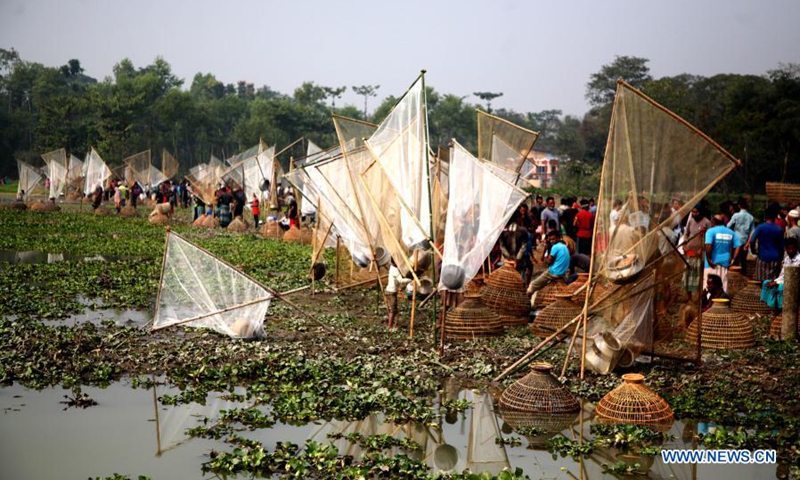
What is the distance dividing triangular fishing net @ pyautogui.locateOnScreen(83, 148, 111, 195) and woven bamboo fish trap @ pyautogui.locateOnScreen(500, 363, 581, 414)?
3150cm

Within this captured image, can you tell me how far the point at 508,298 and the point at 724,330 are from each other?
321 centimetres

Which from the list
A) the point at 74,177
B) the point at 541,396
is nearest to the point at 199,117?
the point at 74,177

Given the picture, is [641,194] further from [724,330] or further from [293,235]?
[293,235]

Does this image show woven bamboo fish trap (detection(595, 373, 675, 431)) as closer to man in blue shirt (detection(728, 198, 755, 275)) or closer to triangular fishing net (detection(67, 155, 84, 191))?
man in blue shirt (detection(728, 198, 755, 275))

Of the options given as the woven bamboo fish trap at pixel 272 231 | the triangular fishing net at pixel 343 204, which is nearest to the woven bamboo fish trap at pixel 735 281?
the triangular fishing net at pixel 343 204

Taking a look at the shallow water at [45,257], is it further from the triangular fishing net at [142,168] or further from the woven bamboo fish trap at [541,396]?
the triangular fishing net at [142,168]

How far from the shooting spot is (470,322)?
11.6 m

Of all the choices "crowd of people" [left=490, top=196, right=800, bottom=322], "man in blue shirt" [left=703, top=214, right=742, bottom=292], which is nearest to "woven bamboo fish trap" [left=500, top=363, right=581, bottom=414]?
"crowd of people" [left=490, top=196, right=800, bottom=322]

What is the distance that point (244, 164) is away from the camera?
102 ft

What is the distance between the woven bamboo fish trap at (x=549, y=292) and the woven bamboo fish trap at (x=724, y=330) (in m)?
2.10

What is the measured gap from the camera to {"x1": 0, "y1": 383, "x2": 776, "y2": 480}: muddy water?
711 cm

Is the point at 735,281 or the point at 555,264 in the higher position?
the point at 555,264

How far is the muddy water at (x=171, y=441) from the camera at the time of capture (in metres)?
7.11

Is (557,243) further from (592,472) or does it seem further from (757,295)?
(592,472)
